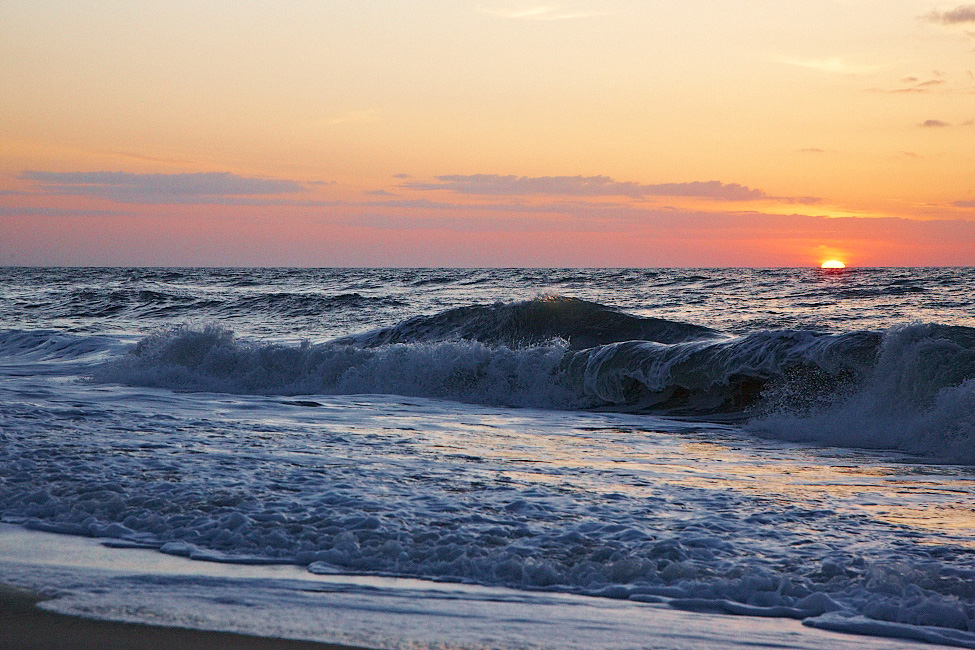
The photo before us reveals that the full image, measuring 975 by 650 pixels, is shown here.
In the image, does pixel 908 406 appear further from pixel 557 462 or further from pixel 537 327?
pixel 537 327

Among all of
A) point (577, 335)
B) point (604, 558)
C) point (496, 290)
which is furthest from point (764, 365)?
point (496, 290)

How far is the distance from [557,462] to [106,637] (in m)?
3.59

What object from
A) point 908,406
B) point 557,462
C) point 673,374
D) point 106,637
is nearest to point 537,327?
point 673,374

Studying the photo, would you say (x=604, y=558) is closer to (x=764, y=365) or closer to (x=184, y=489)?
(x=184, y=489)

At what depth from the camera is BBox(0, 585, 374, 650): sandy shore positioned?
106 inches

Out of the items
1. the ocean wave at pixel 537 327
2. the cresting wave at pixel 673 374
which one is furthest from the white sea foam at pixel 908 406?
the ocean wave at pixel 537 327

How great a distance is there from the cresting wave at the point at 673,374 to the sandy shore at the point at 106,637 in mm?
5606

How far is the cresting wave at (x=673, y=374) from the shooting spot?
7.78 metres

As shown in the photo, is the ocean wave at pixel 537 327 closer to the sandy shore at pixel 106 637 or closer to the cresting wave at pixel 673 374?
the cresting wave at pixel 673 374

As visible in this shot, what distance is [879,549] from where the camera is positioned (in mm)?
3789

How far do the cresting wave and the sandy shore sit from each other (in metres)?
5.61

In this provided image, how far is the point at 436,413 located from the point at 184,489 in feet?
14.3

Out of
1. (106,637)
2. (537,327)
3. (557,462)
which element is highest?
(537,327)

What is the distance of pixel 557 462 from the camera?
5910mm
